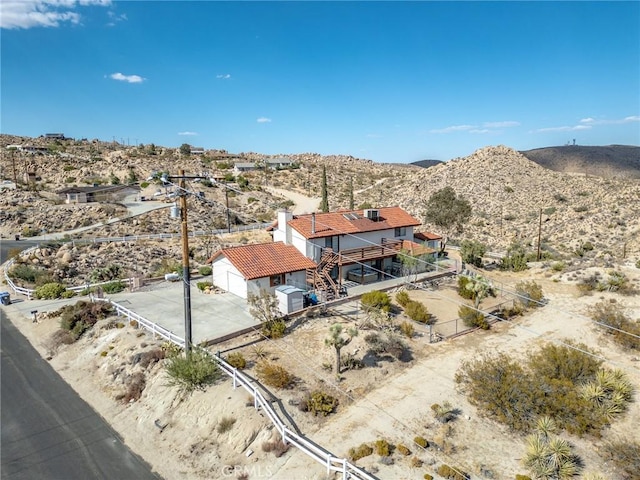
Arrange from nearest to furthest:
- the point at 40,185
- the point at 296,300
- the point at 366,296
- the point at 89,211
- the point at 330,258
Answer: the point at 296,300
the point at 366,296
the point at 330,258
the point at 89,211
the point at 40,185

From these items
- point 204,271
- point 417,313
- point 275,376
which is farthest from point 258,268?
point 417,313

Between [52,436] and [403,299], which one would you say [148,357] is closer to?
[52,436]

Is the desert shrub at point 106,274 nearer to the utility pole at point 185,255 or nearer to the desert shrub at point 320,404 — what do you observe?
the utility pole at point 185,255

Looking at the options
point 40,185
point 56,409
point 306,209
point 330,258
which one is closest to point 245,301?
point 330,258

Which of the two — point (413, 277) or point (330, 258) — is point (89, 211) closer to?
point (330, 258)

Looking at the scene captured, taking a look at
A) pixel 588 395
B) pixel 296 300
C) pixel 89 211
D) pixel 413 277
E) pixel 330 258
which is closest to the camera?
pixel 588 395

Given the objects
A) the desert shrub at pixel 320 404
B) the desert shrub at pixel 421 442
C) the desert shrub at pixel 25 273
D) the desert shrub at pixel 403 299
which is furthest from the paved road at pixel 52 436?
the desert shrub at pixel 403 299
